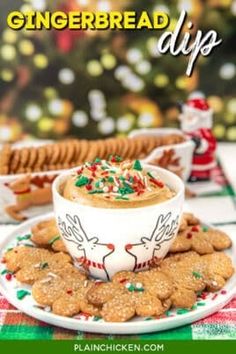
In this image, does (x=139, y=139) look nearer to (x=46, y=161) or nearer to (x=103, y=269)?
(x=46, y=161)

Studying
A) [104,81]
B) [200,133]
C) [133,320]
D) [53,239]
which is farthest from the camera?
[104,81]

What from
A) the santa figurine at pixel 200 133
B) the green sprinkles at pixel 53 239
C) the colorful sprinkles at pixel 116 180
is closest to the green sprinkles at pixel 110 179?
the colorful sprinkles at pixel 116 180

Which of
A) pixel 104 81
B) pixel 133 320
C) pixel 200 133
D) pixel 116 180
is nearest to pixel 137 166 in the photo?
pixel 116 180

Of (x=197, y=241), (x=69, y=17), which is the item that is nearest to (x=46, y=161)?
(x=69, y=17)

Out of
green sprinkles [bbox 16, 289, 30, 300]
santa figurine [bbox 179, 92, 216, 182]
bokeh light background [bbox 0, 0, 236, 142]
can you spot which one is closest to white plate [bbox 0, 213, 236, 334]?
green sprinkles [bbox 16, 289, 30, 300]

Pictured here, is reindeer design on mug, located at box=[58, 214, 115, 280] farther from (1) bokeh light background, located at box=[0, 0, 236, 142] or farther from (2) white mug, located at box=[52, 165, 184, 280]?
(1) bokeh light background, located at box=[0, 0, 236, 142]

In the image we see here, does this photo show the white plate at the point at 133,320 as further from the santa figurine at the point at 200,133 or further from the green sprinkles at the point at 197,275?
the santa figurine at the point at 200,133

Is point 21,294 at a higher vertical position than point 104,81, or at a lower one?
lower

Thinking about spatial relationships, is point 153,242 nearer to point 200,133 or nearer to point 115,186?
point 115,186
